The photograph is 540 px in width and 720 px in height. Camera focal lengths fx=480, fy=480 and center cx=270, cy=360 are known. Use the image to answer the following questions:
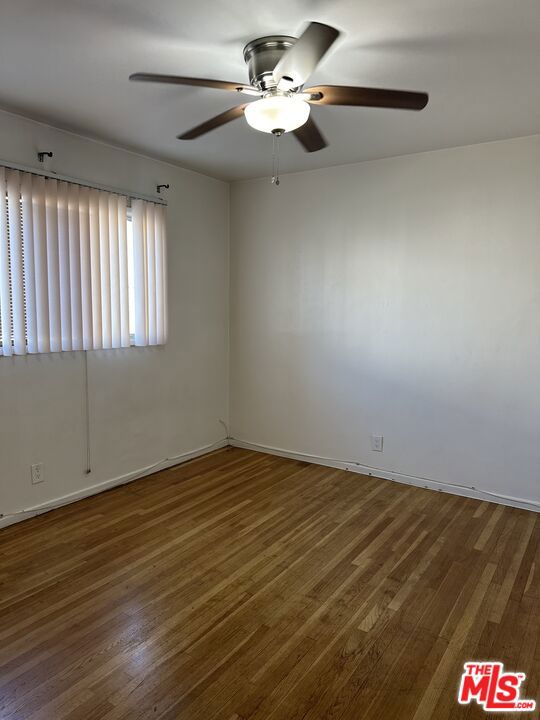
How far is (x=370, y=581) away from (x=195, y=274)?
9.51ft

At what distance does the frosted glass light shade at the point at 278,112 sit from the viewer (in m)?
1.96

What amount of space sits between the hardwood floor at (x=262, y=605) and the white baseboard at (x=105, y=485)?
64 millimetres

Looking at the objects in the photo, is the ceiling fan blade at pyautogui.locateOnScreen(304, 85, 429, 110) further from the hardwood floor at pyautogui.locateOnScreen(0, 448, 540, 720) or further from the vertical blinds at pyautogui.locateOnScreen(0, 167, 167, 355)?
the hardwood floor at pyautogui.locateOnScreen(0, 448, 540, 720)

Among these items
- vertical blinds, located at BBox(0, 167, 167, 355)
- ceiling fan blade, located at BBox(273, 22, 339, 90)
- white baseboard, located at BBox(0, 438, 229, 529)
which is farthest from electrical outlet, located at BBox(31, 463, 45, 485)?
ceiling fan blade, located at BBox(273, 22, 339, 90)

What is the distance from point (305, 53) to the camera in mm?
1686

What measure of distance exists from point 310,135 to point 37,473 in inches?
105

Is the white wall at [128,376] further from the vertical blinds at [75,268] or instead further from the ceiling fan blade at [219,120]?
the ceiling fan blade at [219,120]

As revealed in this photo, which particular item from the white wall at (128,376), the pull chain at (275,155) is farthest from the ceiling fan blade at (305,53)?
the white wall at (128,376)

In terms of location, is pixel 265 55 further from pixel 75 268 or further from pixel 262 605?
pixel 262 605

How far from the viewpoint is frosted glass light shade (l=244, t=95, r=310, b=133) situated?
77.0 inches

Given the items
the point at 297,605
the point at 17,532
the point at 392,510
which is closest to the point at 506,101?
the point at 392,510

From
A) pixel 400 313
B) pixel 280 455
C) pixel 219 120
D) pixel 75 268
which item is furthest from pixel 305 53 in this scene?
pixel 280 455

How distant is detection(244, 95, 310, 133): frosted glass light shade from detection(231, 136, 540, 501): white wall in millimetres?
1913

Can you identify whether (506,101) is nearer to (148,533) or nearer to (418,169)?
(418,169)
